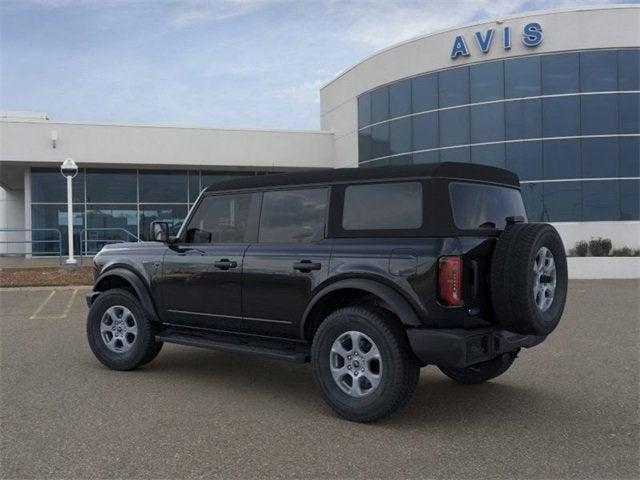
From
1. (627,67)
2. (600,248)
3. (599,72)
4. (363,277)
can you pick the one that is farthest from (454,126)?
(363,277)

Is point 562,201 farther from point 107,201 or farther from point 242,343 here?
point 242,343

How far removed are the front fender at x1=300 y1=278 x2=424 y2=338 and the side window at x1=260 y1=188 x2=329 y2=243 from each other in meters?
0.52

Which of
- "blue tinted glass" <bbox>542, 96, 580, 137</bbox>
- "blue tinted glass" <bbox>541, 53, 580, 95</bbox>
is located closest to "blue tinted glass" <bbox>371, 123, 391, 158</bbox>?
"blue tinted glass" <bbox>542, 96, 580, 137</bbox>

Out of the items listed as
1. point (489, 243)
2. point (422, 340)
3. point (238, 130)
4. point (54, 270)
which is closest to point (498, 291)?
point (489, 243)

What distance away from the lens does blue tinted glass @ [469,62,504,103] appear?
21.8 metres

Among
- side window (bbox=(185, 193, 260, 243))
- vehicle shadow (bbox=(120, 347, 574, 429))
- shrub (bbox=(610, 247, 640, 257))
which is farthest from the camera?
shrub (bbox=(610, 247, 640, 257))

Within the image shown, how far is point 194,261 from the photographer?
5.93m

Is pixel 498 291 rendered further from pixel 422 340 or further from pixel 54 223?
pixel 54 223

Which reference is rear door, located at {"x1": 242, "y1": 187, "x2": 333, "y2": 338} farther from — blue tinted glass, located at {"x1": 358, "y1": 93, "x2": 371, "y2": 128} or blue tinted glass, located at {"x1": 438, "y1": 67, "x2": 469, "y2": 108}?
blue tinted glass, located at {"x1": 358, "y1": 93, "x2": 371, "y2": 128}

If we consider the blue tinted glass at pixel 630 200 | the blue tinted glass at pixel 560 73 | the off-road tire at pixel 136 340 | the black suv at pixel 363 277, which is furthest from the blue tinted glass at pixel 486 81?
the off-road tire at pixel 136 340

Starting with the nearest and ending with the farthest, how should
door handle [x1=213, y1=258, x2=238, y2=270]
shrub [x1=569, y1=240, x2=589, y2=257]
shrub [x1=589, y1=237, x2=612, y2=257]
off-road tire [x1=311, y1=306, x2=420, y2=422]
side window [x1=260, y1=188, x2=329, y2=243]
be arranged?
off-road tire [x1=311, y1=306, x2=420, y2=422] → side window [x1=260, y1=188, x2=329, y2=243] → door handle [x1=213, y1=258, x2=238, y2=270] → shrub [x1=589, y1=237, x2=612, y2=257] → shrub [x1=569, y1=240, x2=589, y2=257]

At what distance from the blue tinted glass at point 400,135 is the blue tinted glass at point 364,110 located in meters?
1.46

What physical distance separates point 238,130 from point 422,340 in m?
22.4

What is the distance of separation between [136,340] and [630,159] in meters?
18.8
